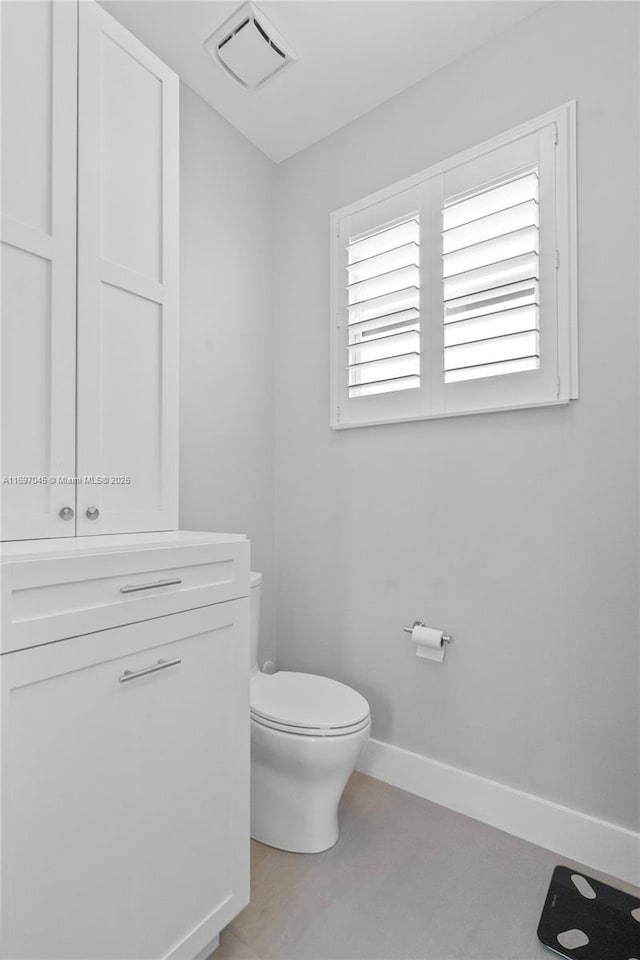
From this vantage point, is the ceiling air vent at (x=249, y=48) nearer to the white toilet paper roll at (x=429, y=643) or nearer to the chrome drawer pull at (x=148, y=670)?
the chrome drawer pull at (x=148, y=670)

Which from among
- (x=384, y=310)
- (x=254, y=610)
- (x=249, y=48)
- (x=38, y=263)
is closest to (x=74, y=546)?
(x=38, y=263)

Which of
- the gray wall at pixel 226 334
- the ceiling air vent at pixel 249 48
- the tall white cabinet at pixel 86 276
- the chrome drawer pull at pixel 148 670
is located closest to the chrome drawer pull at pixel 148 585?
the chrome drawer pull at pixel 148 670

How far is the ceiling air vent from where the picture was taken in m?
1.64

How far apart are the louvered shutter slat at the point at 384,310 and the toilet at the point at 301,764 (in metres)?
1.18

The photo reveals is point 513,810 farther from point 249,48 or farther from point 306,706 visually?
point 249,48

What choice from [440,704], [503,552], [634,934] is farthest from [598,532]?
[634,934]

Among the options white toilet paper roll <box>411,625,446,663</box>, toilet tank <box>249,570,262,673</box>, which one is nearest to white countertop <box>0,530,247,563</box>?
toilet tank <box>249,570,262,673</box>

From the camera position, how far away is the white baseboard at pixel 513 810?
1458 mm

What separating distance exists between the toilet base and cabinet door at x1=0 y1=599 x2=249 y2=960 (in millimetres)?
311

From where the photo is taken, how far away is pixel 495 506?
1.72 m

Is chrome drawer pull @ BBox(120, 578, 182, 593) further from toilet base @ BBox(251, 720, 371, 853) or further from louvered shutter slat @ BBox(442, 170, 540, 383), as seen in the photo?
louvered shutter slat @ BBox(442, 170, 540, 383)

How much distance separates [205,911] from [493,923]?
0.75 metres

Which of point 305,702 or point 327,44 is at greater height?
point 327,44

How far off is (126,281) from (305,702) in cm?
138
